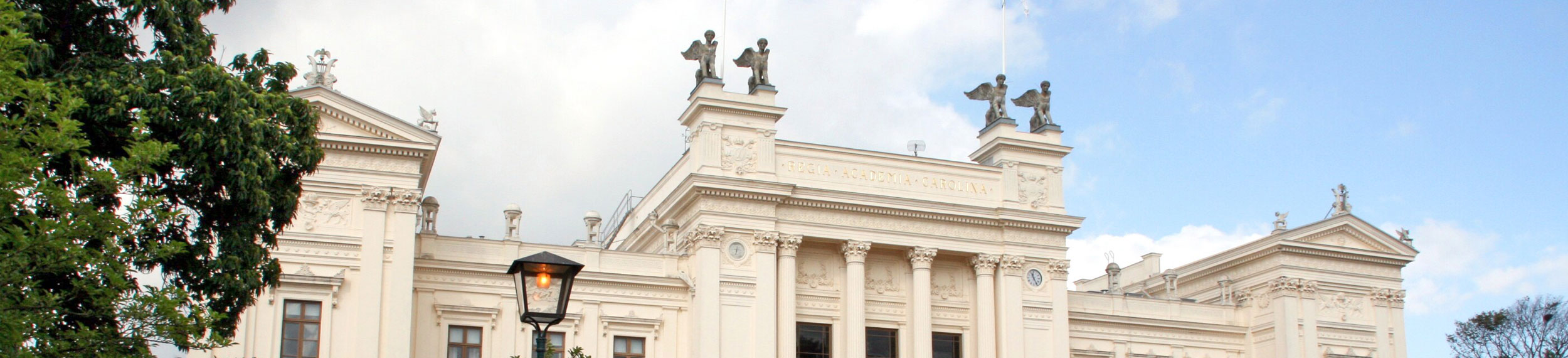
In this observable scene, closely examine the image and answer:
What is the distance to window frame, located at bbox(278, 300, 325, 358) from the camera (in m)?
30.5

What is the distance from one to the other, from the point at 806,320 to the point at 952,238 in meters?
4.01

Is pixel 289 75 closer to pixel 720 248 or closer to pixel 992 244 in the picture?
pixel 720 248

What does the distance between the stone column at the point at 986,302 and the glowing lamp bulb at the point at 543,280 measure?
21235 millimetres

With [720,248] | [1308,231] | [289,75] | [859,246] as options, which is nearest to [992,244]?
[859,246]

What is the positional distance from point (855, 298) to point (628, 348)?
523 cm

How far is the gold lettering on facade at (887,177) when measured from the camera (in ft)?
118

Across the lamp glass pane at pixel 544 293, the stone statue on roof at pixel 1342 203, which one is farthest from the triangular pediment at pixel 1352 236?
the lamp glass pane at pixel 544 293

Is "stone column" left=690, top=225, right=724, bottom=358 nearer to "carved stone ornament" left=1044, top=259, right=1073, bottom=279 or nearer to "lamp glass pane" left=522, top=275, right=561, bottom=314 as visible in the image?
"carved stone ornament" left=1044, top=259, right=1073, bottom=279

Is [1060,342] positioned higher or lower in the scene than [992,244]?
lower

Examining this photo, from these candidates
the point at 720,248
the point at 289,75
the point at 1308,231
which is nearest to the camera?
the point at 289,75

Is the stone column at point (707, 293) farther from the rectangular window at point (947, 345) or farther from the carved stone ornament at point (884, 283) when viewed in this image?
the rectangular window at point (947, 345)

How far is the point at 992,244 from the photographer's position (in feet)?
122

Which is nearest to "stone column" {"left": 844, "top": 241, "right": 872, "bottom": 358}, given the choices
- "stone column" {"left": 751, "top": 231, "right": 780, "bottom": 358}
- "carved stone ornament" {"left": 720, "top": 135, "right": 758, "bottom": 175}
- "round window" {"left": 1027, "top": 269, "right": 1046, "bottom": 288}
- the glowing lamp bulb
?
"stone column" {"left": 751, "top": 231, "right": 780, "bottom": 358}

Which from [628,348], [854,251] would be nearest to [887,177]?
[854,251]
